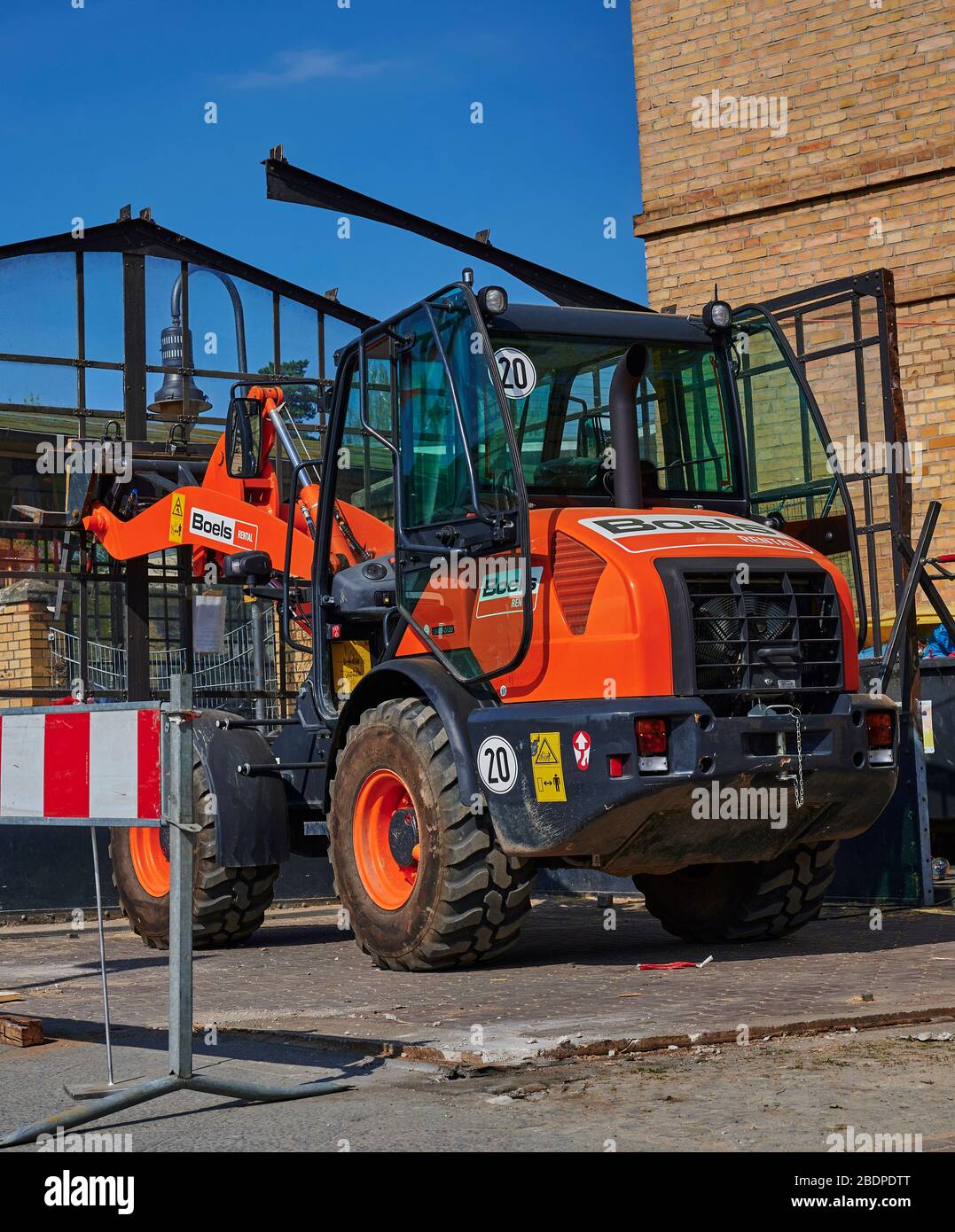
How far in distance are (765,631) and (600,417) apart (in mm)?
1567

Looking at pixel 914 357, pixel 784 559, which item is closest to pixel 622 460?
pixel 784 559

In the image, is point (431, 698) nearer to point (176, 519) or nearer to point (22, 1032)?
point (22, 1032)

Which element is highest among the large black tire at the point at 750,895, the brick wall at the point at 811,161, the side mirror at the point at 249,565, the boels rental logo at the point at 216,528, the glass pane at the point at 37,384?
the brick wall at the point at 811,161

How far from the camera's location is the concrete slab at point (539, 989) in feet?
22.1

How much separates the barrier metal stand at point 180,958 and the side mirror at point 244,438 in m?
5.36

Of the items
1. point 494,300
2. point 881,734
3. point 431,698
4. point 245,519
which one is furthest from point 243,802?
point 881,734

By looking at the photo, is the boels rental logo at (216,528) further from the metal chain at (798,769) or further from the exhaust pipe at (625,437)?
the metal chain at (798,769)

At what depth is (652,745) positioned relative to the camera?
800 centimetres

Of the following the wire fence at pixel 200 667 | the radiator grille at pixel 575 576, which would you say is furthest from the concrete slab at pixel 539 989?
the wire fence at pixel 200 667

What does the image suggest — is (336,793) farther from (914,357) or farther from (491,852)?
(914,357)

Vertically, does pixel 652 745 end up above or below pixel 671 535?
below

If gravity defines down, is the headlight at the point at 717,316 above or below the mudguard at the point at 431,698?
above

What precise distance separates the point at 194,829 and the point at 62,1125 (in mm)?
1045
